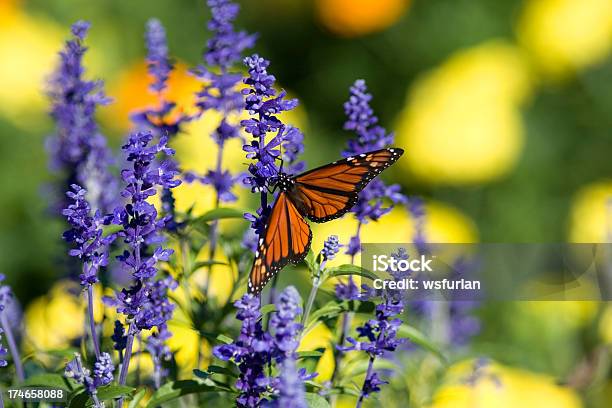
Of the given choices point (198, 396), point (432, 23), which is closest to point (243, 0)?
point (432, 23)

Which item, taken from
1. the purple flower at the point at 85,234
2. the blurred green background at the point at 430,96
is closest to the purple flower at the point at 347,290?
the purple flower at the point at 85,234

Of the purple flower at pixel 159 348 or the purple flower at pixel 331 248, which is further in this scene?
the purple flower at pixel 159 348

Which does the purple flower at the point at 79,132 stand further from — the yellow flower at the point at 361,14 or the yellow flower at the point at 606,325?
the yellow flower at the point at 361,14

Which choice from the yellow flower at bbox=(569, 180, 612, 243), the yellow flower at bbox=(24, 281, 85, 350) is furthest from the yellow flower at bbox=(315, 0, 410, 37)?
the yellow flower at bbox=(24, 281, 85, 350)

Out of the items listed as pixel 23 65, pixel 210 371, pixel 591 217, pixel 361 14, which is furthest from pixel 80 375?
pixel 361 14

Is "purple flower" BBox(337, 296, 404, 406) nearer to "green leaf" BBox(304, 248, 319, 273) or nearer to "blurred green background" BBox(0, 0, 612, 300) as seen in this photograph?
"green leaf" BBox(304, 248, 319, 273)

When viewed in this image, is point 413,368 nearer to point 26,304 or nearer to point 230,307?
point 230,307
